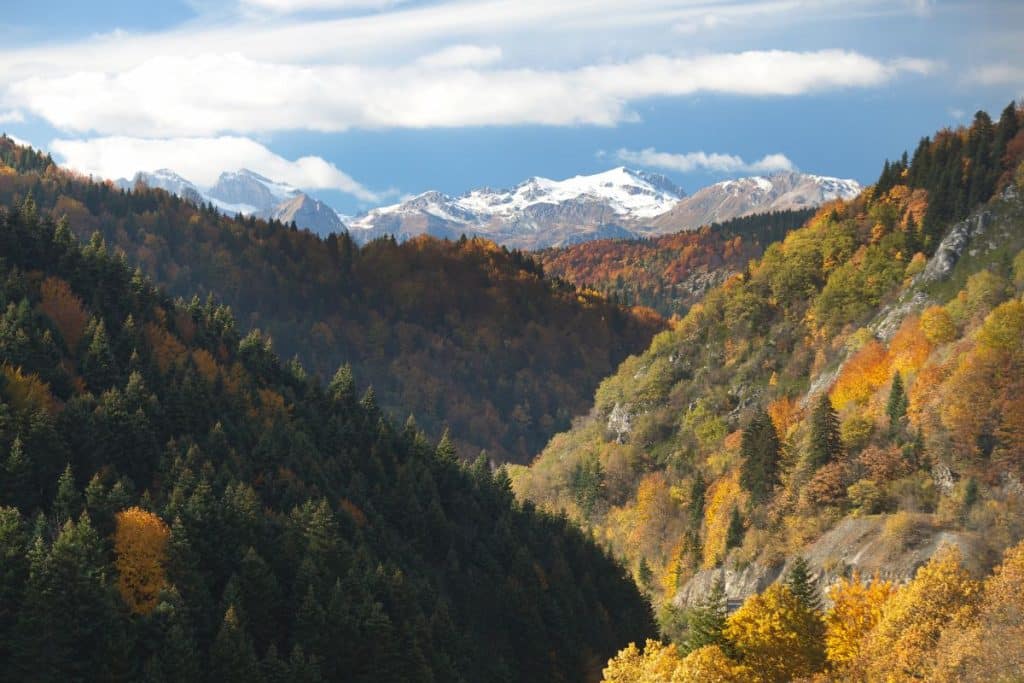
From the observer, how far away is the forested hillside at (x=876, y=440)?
98.9 meters

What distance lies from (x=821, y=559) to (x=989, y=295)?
168 ft

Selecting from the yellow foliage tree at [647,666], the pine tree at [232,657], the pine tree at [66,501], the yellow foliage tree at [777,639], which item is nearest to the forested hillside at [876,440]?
the yellow foliage tree at [777,639]

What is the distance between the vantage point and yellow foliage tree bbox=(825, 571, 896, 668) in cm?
7550

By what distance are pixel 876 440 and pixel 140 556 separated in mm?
96072

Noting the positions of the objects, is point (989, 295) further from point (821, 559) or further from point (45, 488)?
point (45, 488)

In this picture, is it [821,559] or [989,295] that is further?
[989,295]

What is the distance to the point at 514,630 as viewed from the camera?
107625 millimetres

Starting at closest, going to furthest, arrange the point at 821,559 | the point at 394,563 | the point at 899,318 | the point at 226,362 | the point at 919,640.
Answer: the point at 919,640, the point at 394,563, the point at 821,559, the point at 226,362, the point at 899,318

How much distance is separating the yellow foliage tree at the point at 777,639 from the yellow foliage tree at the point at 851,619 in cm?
124

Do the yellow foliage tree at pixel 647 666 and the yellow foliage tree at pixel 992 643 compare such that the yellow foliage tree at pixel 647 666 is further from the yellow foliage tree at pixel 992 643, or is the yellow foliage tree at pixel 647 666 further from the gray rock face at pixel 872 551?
the gray rock face at pixel 872 551

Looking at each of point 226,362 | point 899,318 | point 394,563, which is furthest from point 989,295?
point 226,362

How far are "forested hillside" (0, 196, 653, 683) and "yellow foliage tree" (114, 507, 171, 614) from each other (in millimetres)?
176

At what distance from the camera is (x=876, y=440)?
133750 mm

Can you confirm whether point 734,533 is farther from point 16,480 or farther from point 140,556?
point 16,480
